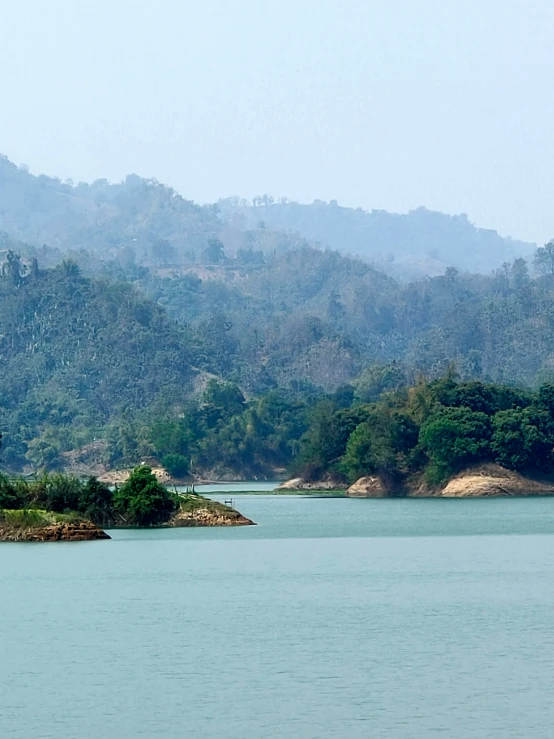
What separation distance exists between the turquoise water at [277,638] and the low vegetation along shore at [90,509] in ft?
4.99

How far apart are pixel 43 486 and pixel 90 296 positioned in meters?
126

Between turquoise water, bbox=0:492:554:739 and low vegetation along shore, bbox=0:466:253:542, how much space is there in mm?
1522

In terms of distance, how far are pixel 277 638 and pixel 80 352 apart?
148 meters

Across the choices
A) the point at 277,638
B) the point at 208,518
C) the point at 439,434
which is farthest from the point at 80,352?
the point at 277,638

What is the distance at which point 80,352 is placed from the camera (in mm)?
181750

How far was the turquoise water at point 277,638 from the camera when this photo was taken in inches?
1075

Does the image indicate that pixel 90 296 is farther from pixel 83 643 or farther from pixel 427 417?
pixel 83 643

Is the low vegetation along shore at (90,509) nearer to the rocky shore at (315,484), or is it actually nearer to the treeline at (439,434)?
the treeline at (439,434)

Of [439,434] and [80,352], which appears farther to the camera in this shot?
→ [80,352]

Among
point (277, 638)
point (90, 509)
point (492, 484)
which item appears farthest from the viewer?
point (492, 484)

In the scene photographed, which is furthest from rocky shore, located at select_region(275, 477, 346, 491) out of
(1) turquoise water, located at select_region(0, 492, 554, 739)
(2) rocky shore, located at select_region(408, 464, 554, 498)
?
(1) turquoise water, located at select_region(0, 492, 554, 739)

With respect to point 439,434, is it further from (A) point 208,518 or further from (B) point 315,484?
(A) point 208,518

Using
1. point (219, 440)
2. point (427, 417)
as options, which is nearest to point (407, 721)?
point (427, 417)

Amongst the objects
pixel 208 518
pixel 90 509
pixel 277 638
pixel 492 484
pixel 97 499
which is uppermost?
pixel 492 484
